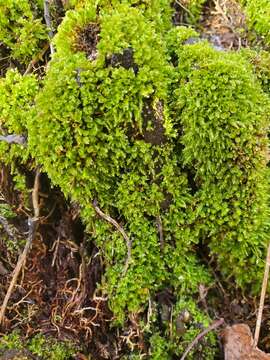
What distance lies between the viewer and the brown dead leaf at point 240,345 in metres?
1.81

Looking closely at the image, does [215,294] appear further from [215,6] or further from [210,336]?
[215,6]

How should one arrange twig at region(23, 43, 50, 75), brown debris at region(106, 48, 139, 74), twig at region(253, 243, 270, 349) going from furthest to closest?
twig at region(23, 43, 50, 75) < twig at region(253, 243, 270, 349) < brown debris at region(106, 48, 139, 74)

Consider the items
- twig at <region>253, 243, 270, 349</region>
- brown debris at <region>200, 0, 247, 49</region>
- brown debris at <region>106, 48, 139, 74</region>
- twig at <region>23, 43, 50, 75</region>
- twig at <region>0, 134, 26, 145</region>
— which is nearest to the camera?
brown debris at <region>106, 48, 139, 74</region>

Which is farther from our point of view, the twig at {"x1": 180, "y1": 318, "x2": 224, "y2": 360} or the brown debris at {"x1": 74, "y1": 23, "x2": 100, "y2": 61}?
the twig at {"x1": 180, "y1": 318, "x2": 224, "y2": 360}

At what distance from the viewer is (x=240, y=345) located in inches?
72.2

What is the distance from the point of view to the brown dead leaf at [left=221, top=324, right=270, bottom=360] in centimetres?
181

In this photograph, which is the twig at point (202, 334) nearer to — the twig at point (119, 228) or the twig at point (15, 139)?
the twig at point (119, 228)

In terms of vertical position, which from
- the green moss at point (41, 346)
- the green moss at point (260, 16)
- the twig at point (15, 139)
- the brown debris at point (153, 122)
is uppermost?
the green moss at point (260, 16)

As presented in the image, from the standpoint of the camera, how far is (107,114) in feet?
5.55

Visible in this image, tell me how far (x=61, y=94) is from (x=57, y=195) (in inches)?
24.3

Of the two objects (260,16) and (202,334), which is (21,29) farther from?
(202,334)

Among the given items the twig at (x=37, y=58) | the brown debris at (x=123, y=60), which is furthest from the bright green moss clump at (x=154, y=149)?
the twig at (x=37, y=58)

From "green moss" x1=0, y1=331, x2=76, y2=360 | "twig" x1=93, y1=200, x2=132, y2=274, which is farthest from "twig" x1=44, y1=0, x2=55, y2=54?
"green moss" x1=0, y1=331, x2=76, y2=360

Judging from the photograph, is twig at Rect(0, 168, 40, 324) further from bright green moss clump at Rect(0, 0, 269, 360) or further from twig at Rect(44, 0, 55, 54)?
twig at Rect(44, 0, 55, 54)
